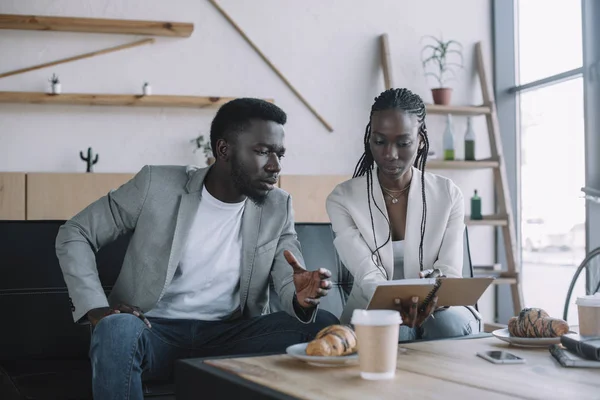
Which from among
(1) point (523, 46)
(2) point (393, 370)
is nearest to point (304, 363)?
(2) point (393, 370)

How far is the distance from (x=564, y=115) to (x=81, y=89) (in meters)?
2.94

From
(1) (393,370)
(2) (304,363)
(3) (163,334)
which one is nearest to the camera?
(1) (393,370)

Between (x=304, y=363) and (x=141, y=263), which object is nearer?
(x=304, y=363)

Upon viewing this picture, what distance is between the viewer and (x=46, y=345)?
7.36 feet

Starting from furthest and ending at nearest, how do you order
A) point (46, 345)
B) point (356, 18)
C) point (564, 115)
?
point (356, 18)
point (564, 115)
point (46, 345)

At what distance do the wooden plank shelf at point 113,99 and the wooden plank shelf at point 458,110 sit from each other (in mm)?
1327

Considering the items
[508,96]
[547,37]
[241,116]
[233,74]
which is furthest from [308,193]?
[241,116]

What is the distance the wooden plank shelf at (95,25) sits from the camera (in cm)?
408

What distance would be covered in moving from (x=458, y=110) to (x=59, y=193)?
8.24 feet

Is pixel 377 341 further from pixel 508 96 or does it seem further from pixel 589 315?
pixel 508 96

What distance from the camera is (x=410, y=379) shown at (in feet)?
4.21

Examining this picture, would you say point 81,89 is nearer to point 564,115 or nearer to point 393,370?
point 564,115

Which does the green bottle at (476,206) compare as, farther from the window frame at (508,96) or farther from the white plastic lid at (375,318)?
the white plastic lid at (375,318)

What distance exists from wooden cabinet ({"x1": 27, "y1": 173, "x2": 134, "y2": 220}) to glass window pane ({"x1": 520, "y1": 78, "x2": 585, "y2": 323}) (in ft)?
9.13
